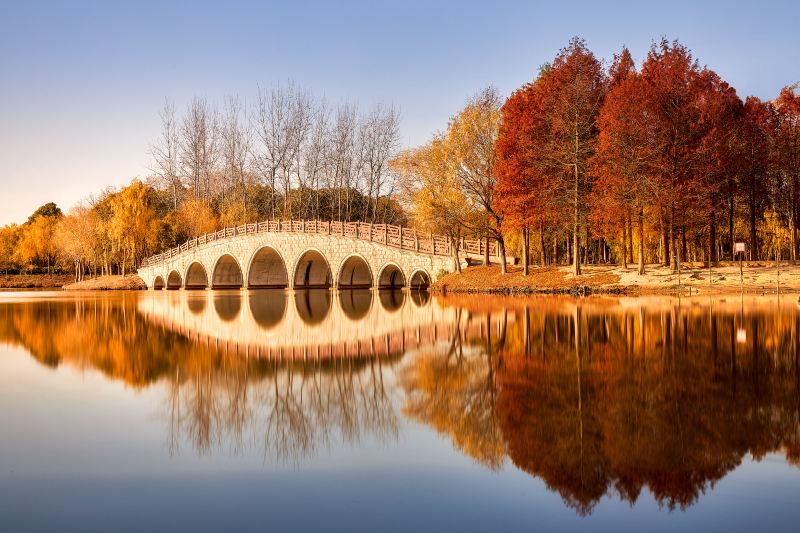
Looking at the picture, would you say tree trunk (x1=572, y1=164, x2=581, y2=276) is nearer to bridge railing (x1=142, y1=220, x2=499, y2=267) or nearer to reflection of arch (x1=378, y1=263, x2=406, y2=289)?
bridge railing (x1=142, y1=220, x2=499, y2=267)

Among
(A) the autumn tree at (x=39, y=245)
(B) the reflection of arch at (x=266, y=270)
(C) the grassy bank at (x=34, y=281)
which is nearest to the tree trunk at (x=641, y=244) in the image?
(B) the reflection of arch at (x=266, y=270)

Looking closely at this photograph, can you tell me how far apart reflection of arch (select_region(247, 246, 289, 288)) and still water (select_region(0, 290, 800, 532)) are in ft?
124

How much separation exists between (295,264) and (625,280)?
980 inches

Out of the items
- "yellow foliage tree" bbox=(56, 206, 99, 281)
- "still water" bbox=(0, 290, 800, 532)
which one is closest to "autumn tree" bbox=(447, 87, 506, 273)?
"still water" bbox=(0, 290, 800, 532)

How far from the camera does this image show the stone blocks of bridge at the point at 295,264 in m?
40.4

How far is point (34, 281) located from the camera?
77.6 meters

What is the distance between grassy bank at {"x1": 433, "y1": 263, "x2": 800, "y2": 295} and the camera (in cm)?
2633

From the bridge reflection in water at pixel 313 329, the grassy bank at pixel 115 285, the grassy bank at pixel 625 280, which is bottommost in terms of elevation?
the bridge reflection in water at pixel 313 329

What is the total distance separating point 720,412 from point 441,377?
4044 mm

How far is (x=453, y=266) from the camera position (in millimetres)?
36875

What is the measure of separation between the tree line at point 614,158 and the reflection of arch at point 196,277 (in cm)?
2730

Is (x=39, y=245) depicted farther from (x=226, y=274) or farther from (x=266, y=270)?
(x=266, y=270)

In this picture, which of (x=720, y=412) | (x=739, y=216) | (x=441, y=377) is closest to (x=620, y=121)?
(x=739, y=216)

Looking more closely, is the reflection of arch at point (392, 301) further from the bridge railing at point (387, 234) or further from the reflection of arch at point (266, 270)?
the reflection of arch at point (266, 270)
